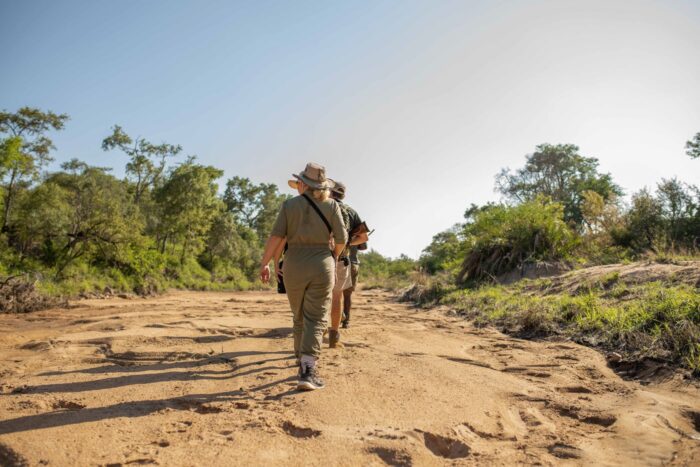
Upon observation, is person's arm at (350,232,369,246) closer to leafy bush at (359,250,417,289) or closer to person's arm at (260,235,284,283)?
person's arm at (260,235,284,283)

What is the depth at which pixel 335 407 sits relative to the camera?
3164 mm

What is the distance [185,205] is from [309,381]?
21112 millimetres

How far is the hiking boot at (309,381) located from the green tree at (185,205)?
826 inches

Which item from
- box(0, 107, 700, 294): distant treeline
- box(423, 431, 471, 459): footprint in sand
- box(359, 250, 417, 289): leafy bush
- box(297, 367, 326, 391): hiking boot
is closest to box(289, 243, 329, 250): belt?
box(297, 367, 326, 391): hiking boot

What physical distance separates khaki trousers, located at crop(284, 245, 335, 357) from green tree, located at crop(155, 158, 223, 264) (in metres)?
20.5

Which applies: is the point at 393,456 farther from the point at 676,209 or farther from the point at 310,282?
the point at 676,209

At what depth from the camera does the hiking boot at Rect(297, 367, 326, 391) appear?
3531 millimetres

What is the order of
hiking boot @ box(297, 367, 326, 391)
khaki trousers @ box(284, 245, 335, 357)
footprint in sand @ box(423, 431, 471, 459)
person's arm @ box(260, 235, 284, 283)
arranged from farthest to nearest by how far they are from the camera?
person's arm @ box(260, 235, 284, 283) < khaki trousers @ box(284, 245, 335, 357) < hiking boot @ box(297, 367, 326, 391) < footprint in sand @ box(423, 431, 471, 459)

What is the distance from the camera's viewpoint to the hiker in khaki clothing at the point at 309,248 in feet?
12.8

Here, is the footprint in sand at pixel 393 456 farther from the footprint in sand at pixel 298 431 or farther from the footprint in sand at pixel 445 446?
the footprint in sand at pixel 298 431

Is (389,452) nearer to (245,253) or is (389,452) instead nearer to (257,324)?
(257,324)

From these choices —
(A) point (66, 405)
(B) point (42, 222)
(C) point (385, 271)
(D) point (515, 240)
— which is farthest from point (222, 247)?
(A) point (66, 405)

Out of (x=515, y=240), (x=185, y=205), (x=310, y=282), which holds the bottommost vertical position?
(x=310, y=282)

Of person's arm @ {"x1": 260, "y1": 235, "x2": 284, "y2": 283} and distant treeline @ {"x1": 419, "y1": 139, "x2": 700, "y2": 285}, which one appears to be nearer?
person's arm @ {"x1": 260, "y1": 235, "x2": 284, "y2": 283}
